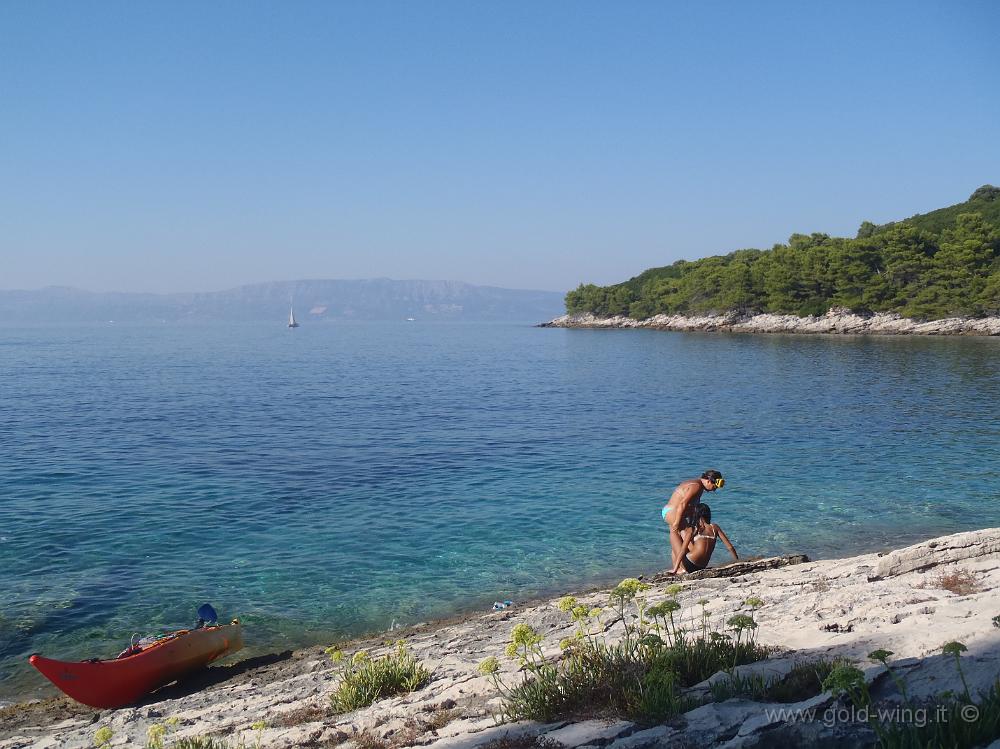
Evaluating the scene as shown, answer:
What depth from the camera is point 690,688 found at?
21.0 feet

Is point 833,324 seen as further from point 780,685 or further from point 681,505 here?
point 780,685

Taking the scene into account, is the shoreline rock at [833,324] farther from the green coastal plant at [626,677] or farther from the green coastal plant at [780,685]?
the green coastal plant at [780,685]

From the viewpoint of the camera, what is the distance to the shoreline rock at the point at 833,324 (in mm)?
94250

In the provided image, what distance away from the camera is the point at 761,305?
431ft

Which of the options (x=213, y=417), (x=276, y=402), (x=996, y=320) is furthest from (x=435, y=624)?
(x=996, y=320)

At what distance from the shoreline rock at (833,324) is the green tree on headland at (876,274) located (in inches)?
57.9

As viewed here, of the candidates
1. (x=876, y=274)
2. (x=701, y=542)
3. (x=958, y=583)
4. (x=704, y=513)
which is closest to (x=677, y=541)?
(x=701, y=542)

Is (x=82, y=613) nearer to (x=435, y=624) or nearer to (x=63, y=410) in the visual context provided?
(x=435, y=624)

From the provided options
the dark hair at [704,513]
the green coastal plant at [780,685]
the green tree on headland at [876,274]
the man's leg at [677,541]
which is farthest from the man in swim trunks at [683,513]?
the green tree on headland at [876,274]

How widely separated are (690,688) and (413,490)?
1853 cm

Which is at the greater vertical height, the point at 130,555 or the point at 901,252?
the point at 901,252

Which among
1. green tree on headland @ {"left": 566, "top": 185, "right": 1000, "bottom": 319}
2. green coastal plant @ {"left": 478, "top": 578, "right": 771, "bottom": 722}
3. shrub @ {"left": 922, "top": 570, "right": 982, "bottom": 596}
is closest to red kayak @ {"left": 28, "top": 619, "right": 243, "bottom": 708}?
green coastal plant @ {"left": 478, "top": 578, "right": 771, "bottom": 722}

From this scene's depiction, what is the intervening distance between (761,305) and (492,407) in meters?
→ 99.7

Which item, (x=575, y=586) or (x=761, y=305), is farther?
(x=761, y=305)
